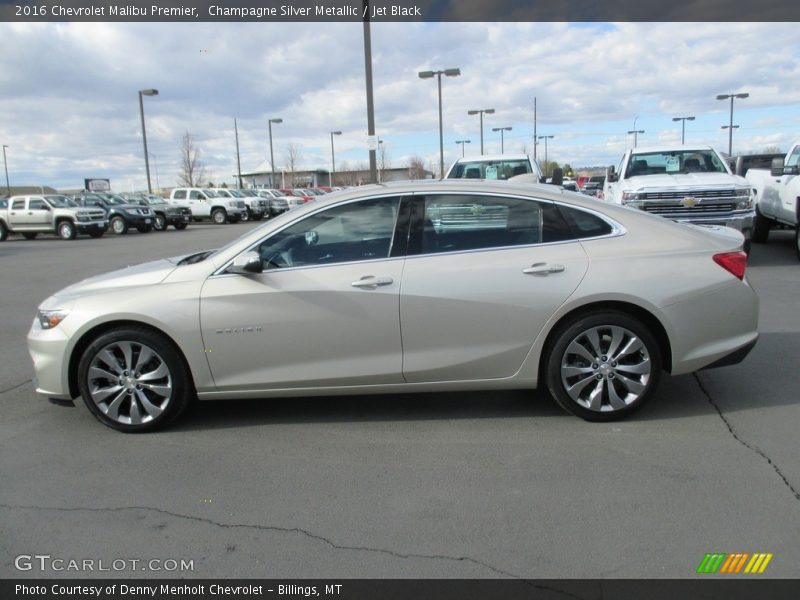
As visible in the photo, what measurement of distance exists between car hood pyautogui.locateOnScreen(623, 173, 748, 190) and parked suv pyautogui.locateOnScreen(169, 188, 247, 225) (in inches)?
1054

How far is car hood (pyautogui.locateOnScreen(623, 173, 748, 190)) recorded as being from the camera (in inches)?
417

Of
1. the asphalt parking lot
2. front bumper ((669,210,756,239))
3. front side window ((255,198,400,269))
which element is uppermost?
front side window ((255,198,400,269))

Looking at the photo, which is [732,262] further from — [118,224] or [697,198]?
[118,224]

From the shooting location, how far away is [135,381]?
445cm

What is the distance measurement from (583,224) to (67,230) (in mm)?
25821

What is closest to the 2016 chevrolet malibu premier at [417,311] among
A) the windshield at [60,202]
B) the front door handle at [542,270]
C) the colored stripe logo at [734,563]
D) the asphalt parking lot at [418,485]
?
the front door handle at [542,270]

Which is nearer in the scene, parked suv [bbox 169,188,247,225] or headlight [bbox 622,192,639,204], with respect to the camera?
headlight [bbox 622,192,639,204]

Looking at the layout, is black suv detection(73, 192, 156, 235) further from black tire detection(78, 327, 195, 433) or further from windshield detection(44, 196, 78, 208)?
black tire detection(78, 327, 195, 433)

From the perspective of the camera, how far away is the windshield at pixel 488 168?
14.5m

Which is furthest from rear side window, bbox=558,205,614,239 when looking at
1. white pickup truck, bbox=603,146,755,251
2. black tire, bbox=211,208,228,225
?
black tire, bbox=211,208,228,225

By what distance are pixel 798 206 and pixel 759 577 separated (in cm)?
1026
